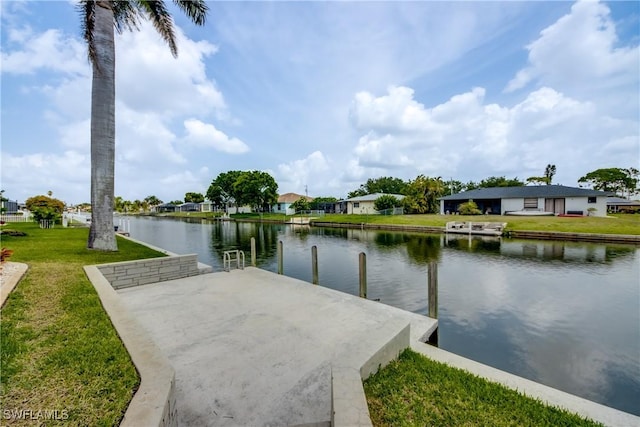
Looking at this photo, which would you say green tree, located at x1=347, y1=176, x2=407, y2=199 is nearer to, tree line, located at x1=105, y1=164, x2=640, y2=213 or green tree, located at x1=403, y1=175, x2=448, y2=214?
tree line, located at x1=105, y1=164, x2=640, y2=213

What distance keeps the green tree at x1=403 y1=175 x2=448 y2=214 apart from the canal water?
2467 cm

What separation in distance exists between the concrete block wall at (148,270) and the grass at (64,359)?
6.47 feet

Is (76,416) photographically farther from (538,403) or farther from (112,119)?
(112,119)

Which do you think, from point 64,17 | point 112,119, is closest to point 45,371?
point 112,119

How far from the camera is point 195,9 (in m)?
11.5

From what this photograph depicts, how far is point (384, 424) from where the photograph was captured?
2578mm

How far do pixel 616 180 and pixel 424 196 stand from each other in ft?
134

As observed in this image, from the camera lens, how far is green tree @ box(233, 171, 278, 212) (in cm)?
5591

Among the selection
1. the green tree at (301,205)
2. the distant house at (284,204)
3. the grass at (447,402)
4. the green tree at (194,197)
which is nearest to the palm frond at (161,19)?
the grass at (447,402)

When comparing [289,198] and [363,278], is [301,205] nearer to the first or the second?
[289,198]

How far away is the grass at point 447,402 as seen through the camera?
269cm

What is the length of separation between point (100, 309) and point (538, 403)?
5778 millimetres

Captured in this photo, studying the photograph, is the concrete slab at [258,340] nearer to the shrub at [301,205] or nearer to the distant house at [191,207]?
the shrub at [301,205]

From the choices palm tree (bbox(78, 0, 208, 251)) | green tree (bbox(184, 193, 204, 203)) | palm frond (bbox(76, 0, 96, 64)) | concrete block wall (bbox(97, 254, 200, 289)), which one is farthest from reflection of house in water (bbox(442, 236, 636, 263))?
green tree (bbox(184, 193, 204, 203))
